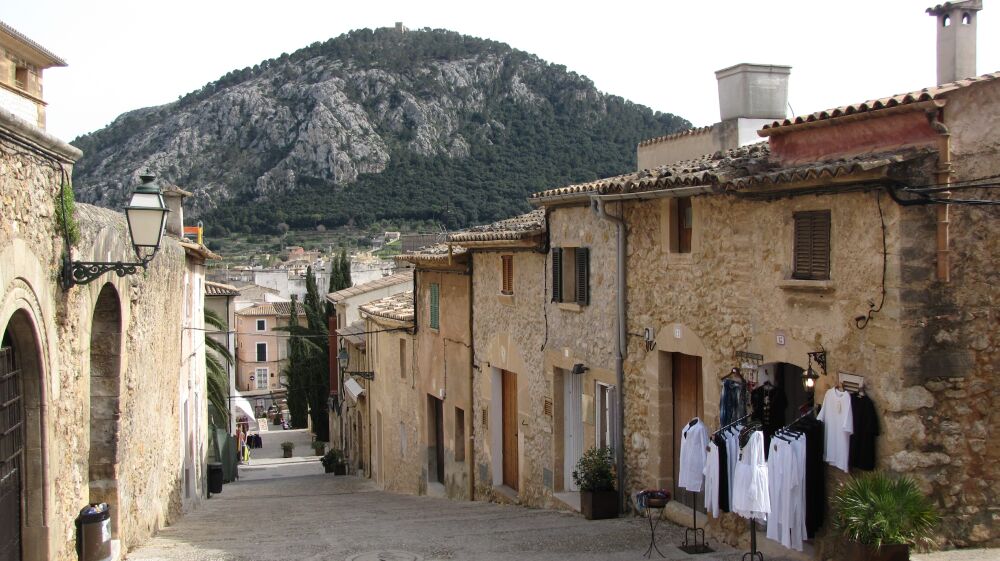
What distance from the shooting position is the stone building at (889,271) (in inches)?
332

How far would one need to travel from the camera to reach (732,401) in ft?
35.2

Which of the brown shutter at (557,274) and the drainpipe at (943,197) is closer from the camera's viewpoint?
the drainpipe at (943,197)

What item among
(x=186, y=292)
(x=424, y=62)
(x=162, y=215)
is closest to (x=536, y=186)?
(x=424, y=62)

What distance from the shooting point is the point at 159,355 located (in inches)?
603

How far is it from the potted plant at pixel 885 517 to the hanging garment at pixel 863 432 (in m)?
0.28

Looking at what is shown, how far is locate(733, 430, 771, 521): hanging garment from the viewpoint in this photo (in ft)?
30.0

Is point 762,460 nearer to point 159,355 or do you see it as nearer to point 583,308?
point 583,308

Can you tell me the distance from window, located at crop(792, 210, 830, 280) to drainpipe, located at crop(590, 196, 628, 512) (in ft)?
12.2

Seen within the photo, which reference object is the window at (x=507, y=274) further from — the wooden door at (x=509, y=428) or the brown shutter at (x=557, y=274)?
the brown shutter at (x=557, y=274)

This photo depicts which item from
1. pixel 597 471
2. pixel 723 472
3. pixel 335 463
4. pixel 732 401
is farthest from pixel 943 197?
pixel 335 463

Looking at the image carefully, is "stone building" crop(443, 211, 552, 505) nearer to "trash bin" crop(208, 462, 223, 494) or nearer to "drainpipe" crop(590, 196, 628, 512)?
"drainpipe" crop(590, 196, 628, 512)

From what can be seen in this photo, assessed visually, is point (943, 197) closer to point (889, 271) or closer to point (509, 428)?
point (889, 271)

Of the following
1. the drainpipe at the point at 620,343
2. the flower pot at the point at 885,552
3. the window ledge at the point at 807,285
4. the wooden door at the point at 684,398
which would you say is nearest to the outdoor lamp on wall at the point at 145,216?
the drainpipe at the point at 620,343

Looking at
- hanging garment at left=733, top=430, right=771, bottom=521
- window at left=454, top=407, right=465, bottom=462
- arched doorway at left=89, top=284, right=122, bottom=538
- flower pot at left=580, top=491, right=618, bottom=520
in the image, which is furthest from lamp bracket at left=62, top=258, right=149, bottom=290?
window at left=454, top=407, right=465, bottom=462
